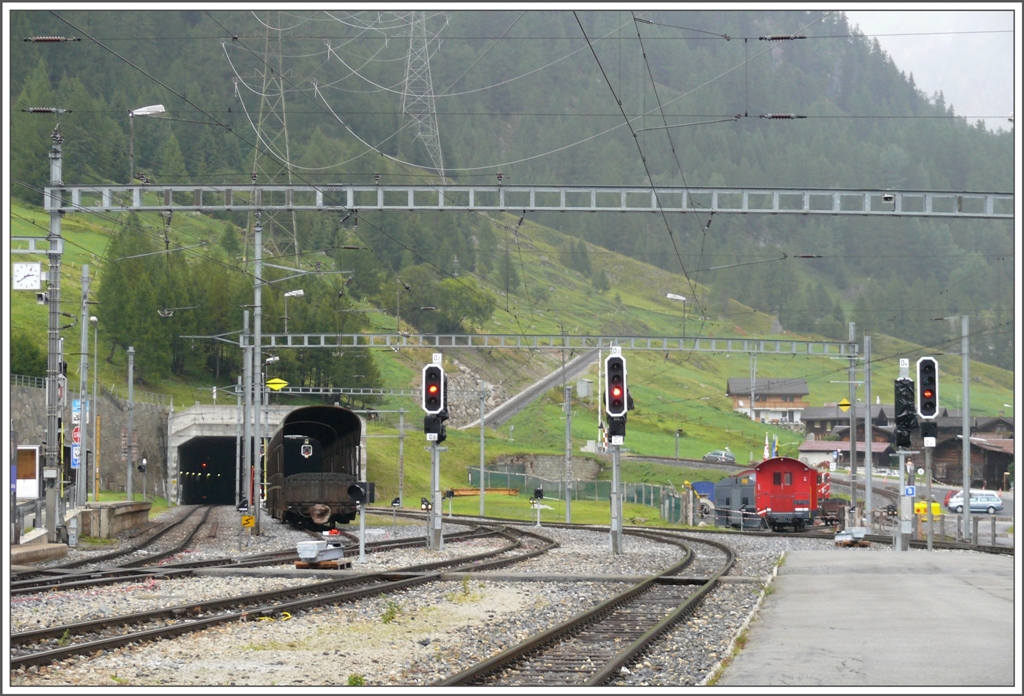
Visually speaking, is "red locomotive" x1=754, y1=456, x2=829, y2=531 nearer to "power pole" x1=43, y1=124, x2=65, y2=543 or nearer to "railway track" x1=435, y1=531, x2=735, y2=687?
"power pole" x1=43, y1=124, x2=65, y2=543

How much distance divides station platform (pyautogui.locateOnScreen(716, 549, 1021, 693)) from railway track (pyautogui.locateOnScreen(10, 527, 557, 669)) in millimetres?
6142

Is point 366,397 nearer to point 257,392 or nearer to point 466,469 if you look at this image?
point 466,469

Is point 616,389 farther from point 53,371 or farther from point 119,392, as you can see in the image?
point 119,392

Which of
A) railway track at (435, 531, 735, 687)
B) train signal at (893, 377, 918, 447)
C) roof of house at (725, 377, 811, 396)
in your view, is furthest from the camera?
roof of house at (725, 377, 811, 396)

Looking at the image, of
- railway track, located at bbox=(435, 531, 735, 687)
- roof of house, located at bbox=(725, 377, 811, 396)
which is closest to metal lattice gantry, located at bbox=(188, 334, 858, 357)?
railway track, located at bbox=(435, 531, 735, 687)

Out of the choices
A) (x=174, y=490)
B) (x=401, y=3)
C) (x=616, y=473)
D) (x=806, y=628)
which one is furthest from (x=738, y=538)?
(x=174, y=490)

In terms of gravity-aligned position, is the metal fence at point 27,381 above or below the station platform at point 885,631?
above

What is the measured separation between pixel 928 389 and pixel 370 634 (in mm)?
15803

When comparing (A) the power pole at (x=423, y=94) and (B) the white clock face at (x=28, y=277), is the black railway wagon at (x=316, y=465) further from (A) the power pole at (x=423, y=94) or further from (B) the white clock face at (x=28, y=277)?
(B) the white clock face at (x=28, y=277)

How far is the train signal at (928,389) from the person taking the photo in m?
25.2

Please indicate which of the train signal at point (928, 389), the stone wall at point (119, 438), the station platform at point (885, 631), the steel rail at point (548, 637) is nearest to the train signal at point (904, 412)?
the train signal at point (928, 389)

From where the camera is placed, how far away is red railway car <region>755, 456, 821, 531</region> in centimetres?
5009

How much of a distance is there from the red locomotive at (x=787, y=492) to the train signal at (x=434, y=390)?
27.1 meters

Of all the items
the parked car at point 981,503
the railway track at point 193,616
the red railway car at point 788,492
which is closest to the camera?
the railway track at point 193,616
